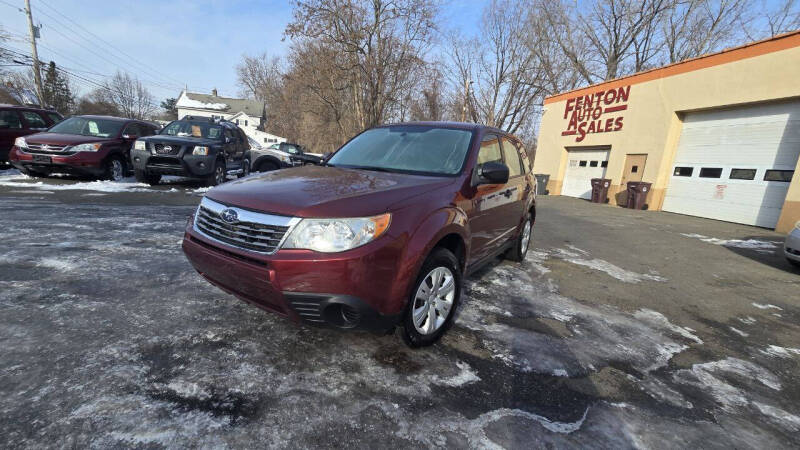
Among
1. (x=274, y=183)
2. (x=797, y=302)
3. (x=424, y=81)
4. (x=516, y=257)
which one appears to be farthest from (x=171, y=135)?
(x=424, y=81)

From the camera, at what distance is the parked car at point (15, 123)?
9016 mm

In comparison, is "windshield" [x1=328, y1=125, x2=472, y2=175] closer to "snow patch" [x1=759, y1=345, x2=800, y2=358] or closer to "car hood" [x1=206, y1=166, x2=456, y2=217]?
"car hood" [x1=206, y1=166, x2=456, y2=217]

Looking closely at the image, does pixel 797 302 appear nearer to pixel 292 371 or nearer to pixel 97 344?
pixel 292 371

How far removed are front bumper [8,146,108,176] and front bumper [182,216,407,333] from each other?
343 inches

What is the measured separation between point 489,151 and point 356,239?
199 centimetres

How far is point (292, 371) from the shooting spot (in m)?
2.07

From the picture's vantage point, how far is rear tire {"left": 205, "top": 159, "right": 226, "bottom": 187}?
864 centimetres

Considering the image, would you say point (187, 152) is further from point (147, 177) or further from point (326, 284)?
point (326, 284)

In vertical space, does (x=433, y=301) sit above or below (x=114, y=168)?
below

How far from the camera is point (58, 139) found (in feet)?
25.6

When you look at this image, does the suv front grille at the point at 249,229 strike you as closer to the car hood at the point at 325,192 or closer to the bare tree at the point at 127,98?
the car hood at the point at 325,192

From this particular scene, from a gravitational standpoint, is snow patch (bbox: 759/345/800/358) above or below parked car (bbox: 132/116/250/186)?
below

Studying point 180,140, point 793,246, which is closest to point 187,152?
point 180,140

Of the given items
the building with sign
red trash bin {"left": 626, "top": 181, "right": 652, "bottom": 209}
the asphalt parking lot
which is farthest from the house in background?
the asphalt parking lot
